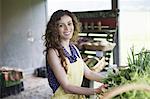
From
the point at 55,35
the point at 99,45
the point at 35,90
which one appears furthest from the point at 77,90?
the point at 35,90

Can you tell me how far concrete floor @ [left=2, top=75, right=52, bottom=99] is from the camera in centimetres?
552

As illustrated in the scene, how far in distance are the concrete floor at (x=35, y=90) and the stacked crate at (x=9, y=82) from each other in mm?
104

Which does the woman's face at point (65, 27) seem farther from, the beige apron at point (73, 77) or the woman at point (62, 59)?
the beige apron at point (73, 77)

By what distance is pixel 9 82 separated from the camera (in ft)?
17.8

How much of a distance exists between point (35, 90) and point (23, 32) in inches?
75.2

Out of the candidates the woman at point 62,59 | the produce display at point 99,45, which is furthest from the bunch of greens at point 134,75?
the produce display at point 99,45

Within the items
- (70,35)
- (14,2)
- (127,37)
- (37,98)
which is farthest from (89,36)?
(70,35)

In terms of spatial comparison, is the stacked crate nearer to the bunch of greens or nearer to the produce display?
the produce display

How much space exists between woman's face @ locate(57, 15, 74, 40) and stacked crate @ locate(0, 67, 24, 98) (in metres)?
3.94

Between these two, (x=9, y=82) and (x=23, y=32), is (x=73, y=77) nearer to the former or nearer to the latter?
(x=9, y=82)

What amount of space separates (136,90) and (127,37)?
15.6ft

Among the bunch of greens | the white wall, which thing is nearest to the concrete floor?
the white wall

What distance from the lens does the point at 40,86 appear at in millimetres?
6316

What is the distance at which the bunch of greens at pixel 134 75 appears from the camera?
1066 millimetres
